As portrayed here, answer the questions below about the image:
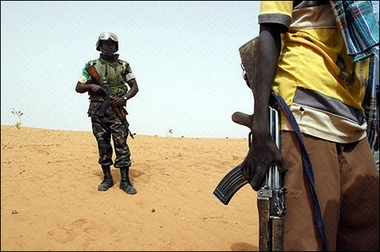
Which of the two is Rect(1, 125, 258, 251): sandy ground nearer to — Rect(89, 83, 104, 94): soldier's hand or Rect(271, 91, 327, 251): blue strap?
Rect(89, 83, 104, 94): soldier's hand

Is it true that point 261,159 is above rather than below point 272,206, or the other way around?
above

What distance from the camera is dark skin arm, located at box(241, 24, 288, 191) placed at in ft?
6.08

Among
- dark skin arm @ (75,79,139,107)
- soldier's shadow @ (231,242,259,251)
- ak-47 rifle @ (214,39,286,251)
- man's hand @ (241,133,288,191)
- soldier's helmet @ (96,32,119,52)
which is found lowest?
soldier's shadow @ (231,242,259,251)

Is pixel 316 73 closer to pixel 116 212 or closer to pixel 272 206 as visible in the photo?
pixel 272 206

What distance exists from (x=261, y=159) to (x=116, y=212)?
8.68 ft

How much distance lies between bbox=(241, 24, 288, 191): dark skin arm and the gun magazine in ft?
0.90

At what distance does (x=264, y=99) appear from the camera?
6.18 ft

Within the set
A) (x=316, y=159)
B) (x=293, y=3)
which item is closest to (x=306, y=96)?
(x=316, y=159)

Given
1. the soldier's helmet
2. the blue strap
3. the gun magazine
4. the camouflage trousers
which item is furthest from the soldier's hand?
the blue strap

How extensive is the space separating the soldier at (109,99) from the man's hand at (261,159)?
354cm

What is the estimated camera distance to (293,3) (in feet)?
6.31

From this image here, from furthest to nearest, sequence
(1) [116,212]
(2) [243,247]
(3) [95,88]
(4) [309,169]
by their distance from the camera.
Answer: (3) [95,88] → (1) [116,212] → (2) [243,247] → (4) [309,169]

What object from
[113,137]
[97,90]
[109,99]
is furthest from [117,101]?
[113,137]

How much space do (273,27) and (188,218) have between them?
2.73 m
